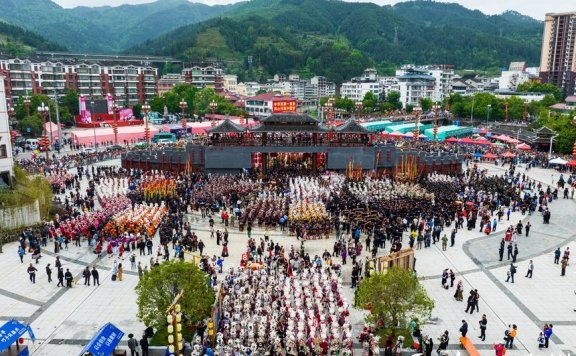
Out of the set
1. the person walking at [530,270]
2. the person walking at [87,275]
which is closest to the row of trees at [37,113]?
the person walking at [87,275]

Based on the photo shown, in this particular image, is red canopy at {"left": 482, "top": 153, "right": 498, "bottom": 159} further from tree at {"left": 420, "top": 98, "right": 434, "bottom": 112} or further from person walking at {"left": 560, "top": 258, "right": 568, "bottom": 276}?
tree at {"left": 420, "top": 98, "right": 434, "bottom": 112}

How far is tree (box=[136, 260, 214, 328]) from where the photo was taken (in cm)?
1559

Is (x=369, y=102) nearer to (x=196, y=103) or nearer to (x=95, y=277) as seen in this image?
(x=196, y=103)

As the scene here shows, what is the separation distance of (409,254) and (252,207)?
12.4 meters

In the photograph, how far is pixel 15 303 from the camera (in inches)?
773

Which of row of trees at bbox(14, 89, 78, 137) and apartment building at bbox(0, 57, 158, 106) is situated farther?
apartment building at bbox(0, 57, 158, 106)

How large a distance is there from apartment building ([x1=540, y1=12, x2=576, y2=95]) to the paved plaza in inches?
4651

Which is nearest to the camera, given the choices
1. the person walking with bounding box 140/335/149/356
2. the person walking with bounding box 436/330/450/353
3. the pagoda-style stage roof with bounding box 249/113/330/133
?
the person walking with bounding box 140/335/149/356

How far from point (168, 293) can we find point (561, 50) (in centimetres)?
14090

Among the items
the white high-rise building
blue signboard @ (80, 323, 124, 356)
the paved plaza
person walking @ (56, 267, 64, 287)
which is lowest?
the paved plaza

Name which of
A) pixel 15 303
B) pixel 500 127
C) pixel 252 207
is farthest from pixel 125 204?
pixel 500 127

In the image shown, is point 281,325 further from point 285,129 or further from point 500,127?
point 500,127

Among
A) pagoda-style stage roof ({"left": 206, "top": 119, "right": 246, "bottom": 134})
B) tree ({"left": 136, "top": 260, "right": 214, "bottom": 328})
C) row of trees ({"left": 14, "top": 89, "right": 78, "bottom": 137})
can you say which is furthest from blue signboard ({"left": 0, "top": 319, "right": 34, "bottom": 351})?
row of trees ({"left": 14, "top": 89, "right": 78, "bottom": 137})

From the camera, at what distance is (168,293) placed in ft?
51.9
